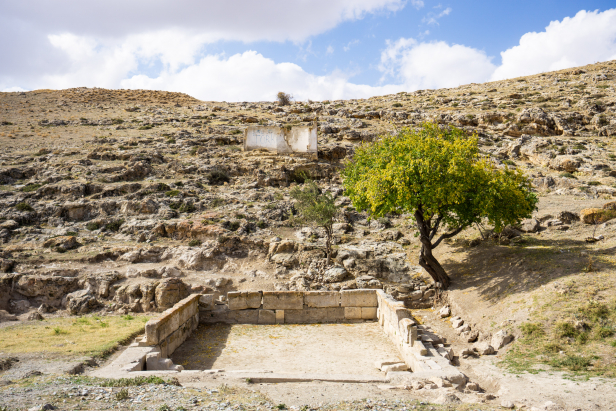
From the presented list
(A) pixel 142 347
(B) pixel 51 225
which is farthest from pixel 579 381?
(B) pixel 51 225

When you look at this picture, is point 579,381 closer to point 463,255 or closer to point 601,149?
point 463,255

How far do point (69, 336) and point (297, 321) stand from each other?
7084 millimetres

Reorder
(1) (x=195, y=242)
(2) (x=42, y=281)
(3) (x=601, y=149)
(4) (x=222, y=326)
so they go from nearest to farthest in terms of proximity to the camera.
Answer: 1. (4) (x=222, y=326)
2. (2) (x=42, y=281)
3. (1) (x=195, y=242)
4. (3) (x=601, y=149)

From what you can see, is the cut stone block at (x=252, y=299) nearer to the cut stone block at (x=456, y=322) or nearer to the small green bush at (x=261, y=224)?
the cut stone block at (x=456, y=322)

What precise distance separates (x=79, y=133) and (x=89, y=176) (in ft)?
50.2

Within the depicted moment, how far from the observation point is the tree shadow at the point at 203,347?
1005 centimetres

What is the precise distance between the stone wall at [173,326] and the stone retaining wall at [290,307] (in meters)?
0.90

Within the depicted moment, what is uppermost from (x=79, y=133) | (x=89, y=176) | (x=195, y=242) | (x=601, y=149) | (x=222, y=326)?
(x=79, y=133)

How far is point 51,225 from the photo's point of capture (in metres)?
23.0

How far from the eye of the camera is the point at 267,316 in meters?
13.9

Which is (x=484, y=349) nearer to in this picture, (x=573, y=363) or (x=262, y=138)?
(x=573, y=363)

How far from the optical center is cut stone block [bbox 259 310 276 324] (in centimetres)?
1389

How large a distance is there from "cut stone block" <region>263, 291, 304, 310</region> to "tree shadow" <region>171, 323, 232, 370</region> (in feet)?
5.07

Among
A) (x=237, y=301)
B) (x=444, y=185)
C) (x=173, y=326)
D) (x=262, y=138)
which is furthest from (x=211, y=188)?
(x=444, y=185)
